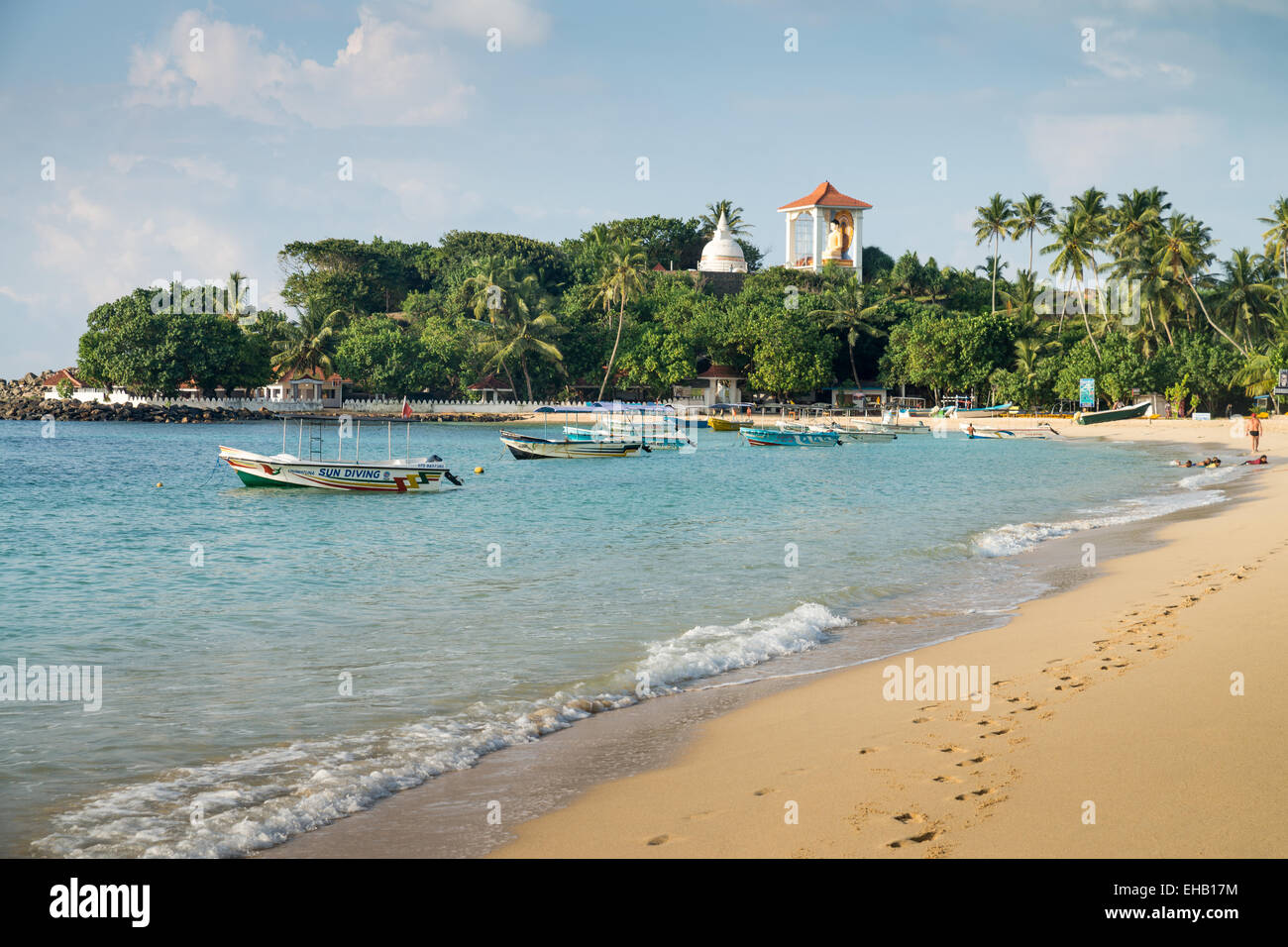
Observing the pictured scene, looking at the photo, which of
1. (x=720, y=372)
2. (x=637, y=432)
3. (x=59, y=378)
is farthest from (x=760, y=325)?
(x=59, y=378)

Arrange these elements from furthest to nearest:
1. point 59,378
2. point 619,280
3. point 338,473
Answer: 1. point 59,378
2. point 619,280
3. point 338,473

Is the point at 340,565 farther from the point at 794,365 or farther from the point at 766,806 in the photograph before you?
the point at 794,365

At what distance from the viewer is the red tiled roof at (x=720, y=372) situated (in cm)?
9719

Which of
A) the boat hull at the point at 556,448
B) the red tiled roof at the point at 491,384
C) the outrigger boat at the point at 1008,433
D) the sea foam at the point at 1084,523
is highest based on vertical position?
the red tiled roof at the point at 491,384

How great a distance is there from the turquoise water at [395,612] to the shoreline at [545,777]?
275mm

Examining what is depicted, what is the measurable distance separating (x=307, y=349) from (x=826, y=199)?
60257 mm

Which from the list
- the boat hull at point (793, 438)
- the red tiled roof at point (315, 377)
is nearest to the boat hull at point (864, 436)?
the boat hull at point (793, 438)

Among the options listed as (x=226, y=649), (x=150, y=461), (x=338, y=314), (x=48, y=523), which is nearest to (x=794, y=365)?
(x=338, y=314)

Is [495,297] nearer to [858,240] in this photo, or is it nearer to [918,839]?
[858,240]

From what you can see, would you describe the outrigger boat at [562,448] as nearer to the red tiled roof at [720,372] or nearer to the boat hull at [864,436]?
the boat hull at [864,436]

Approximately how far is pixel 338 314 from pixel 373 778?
9924cm

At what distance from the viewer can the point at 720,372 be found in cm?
9800

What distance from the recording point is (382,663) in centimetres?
1152
